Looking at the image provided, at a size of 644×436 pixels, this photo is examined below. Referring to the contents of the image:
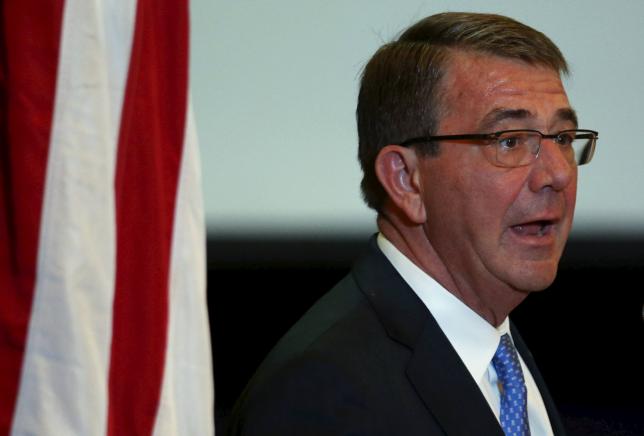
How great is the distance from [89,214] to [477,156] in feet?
2.73

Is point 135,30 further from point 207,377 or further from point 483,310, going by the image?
point 483,310

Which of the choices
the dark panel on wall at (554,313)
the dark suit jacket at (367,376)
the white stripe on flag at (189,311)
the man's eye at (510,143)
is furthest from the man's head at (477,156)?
the dark panel on wall at (554,313)

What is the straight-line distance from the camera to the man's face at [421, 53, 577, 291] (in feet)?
5.69

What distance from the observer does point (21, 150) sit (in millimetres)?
1041

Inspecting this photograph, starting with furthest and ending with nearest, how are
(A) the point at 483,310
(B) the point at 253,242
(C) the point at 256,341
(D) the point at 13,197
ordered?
1. (C) the point at 256,341
2. (B) the point at 253,242
3. (A) the point at 483,310
4. (D) the point at 13,197

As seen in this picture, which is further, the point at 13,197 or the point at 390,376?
the point at 390,376

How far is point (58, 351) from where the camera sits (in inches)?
41.3

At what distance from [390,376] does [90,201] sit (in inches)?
26.7

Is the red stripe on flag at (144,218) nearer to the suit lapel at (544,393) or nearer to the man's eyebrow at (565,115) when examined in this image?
the man's eyebrow at (565,115)

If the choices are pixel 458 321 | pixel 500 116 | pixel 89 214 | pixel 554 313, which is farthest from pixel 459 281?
pixel 554 313

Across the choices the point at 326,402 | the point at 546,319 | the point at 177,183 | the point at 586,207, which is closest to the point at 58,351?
the point at 177,183

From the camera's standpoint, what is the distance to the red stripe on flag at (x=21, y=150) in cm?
104

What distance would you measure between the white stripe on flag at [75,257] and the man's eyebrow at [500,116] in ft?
2.64

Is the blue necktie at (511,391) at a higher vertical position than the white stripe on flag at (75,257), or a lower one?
lower
